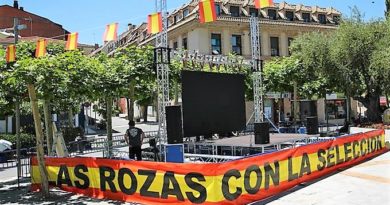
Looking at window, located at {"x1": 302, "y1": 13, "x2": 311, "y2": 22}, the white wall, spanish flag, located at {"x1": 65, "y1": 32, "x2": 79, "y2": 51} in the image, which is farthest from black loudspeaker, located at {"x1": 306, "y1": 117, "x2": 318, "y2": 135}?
window, located at {"x1": 302, "y1": 13, "x2": 311, "y2": 22}

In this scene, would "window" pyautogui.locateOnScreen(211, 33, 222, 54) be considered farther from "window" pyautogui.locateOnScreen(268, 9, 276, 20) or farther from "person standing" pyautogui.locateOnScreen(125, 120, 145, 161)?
"person standing" pyautogui.locateOnScreen(125, 120, 145, 161)

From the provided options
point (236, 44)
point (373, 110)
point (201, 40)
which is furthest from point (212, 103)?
point (236, 44)

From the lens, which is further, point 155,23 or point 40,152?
point 155,23

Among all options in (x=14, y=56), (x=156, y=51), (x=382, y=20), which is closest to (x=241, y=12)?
(x=382, y=20)

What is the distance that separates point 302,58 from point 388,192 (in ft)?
74.6

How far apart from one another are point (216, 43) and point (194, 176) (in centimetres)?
3401

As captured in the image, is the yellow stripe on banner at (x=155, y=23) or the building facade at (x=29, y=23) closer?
the yellow stripe on banner at (x=155, y=23)

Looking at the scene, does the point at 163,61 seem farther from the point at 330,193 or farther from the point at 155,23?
the point at 330,193

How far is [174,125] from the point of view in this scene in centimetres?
1316

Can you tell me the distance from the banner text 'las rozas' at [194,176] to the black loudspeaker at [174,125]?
298cm

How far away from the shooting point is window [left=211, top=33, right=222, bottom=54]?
1645 inches

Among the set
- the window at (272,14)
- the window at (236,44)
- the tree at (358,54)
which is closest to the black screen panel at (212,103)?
the tree at (358,54)

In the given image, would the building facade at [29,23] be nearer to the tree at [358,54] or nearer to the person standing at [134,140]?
the tree at [358,54]

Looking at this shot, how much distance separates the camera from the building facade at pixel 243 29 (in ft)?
136
